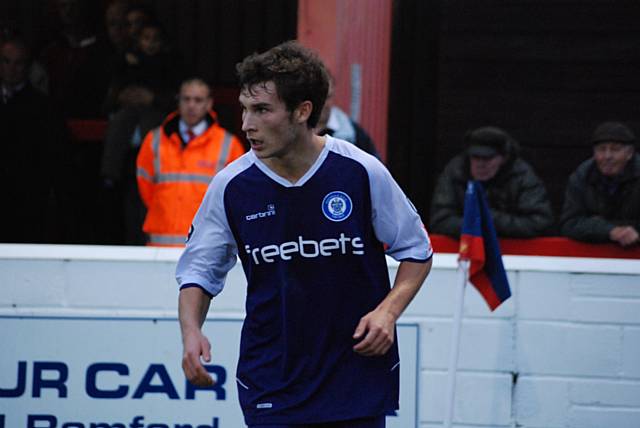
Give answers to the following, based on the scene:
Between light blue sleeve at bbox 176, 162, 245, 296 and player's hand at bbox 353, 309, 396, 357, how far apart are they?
1.75ft

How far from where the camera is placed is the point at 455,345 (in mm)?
6180

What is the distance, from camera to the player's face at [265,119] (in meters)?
4.02

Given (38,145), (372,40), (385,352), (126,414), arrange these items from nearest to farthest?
(385,352)
(126,414)
(38,145)
(372,40)

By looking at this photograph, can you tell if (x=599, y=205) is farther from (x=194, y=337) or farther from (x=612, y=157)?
(x=194, y=337)

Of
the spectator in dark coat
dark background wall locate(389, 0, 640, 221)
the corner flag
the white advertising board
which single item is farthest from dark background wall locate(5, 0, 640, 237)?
the white advertising board

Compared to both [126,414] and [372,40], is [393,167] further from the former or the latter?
[126,414]

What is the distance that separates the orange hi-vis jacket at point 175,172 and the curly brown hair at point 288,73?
322 centimetres

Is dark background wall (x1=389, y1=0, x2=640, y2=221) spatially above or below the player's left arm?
above

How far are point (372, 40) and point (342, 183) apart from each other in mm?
4862

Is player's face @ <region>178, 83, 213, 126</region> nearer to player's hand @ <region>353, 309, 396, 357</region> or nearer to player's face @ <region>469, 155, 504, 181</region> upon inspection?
player's face @ <region>469, 155, 504, 181</region>

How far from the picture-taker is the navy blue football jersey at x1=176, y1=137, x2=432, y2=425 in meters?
4.10

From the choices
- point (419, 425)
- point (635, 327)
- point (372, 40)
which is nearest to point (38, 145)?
point (372, 40)

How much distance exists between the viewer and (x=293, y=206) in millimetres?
4109

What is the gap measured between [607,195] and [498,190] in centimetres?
53
